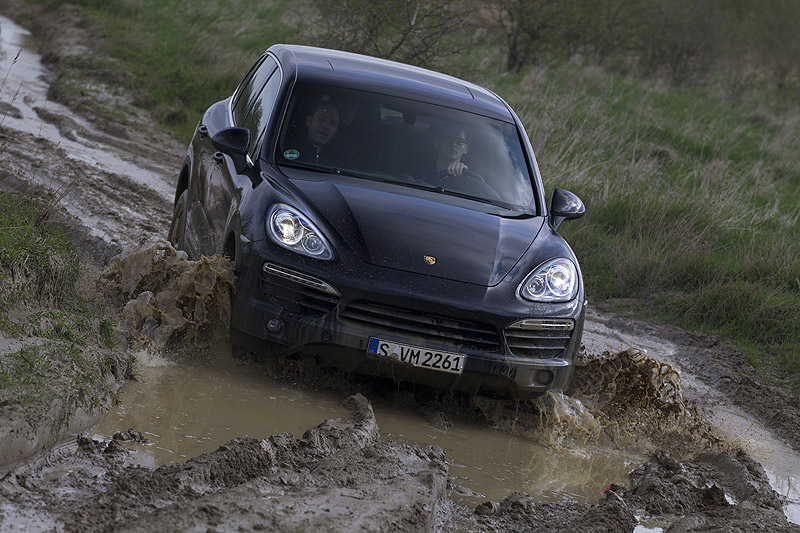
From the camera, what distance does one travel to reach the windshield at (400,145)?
596 cm

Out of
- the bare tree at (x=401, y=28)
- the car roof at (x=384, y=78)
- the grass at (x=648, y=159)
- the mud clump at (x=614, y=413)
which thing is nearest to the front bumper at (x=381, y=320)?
the mud clump at (x=614, y=413)

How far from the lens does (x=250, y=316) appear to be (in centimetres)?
502

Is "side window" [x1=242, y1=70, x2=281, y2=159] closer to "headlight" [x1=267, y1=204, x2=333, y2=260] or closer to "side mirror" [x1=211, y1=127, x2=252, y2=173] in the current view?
"side mirror" [x1=211, y1=127, x2=252, y2=173]

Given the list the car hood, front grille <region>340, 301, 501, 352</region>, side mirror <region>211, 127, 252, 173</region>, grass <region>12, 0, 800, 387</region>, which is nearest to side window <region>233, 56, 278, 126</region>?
side mirror <region>211, 127, 252, 173</region>

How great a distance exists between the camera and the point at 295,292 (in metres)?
4.98

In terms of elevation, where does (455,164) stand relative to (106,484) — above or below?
above

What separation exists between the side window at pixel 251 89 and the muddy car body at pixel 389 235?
0.72 feet

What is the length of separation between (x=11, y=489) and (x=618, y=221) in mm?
8355

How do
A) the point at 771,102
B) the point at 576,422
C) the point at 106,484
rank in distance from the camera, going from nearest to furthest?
the point at 106,484, the point at 576,422, the point at 771,102

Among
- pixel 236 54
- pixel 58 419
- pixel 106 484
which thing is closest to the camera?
pixel 106 484

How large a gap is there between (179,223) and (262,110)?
1.20m

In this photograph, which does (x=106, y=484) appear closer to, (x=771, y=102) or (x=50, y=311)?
(x=50, y=311)

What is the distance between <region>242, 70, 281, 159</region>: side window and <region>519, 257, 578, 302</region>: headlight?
177 cm

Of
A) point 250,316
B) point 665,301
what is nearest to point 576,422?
point 250,316
